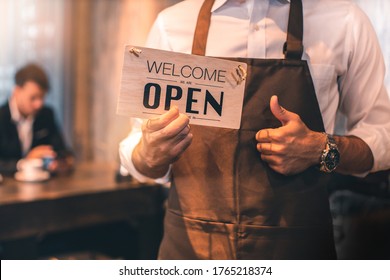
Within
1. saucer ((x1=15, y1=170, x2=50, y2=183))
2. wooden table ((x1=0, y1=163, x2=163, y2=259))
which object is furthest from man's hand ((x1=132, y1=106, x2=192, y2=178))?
saucer ((x1=15, y1=170, x2=50, y2=183))

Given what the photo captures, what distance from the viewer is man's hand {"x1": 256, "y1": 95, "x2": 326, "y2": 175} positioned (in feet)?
2.87

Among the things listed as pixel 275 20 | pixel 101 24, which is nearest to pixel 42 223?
pixel 275 20

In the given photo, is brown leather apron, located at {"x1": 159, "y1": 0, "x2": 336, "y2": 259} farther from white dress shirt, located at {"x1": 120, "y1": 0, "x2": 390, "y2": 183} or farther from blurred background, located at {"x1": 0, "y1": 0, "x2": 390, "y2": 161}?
blurred background, located at {"x1": 0, "y1": 0, "x2": 390, "y2": 161}

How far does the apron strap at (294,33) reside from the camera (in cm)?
92

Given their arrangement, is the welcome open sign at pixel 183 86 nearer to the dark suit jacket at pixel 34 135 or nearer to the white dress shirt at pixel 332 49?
the white dress shirt at pixel 332 49

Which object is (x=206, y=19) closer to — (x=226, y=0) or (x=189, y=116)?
(x=226, y=0)

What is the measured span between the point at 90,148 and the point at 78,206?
5.08 ft

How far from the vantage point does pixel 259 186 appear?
936mm

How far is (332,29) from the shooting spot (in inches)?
37.5

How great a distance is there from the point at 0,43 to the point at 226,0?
286 centimetres

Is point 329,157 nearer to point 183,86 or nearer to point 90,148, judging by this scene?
point 183,86

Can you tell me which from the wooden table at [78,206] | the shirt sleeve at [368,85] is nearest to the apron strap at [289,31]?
the shirt sleeve at [368,85]

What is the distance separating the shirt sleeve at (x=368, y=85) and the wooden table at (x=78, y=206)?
117 cm

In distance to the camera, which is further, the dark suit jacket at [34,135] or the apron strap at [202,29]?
the dark suit jacket at [34,135]
